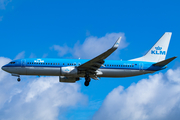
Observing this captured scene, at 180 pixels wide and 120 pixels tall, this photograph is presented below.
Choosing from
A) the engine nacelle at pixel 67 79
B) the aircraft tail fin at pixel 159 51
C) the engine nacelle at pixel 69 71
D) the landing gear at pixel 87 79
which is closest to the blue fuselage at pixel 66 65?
the engine nacelle at pixel 69 71

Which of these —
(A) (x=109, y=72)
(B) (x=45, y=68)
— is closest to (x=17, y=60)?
(B) (x=45, y=68)

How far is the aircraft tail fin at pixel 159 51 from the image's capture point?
47.2 m

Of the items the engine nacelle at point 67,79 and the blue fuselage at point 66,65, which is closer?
the blue fuselage at point 66,65

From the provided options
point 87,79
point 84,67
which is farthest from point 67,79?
point 84,67

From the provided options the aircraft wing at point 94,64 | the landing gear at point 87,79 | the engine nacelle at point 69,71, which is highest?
the aircraft wing at point 94,64

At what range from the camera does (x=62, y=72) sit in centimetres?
4103

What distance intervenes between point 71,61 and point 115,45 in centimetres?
1068

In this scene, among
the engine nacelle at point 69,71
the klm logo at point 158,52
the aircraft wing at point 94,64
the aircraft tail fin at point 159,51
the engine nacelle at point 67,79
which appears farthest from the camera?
the klm logo at point 158,52

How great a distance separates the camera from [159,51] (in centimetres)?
4891

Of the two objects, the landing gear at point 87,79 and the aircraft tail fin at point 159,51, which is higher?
the aircraft tail fin at point 159,51

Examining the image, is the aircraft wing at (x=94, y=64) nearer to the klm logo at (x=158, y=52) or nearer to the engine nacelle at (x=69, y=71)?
the engine nacelle at (x=69, y=71)

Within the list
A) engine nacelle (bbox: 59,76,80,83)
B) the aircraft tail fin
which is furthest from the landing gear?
the aircraft tail fin

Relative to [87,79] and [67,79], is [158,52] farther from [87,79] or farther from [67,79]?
[67,79]

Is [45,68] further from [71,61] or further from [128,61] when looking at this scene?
[128,61]
